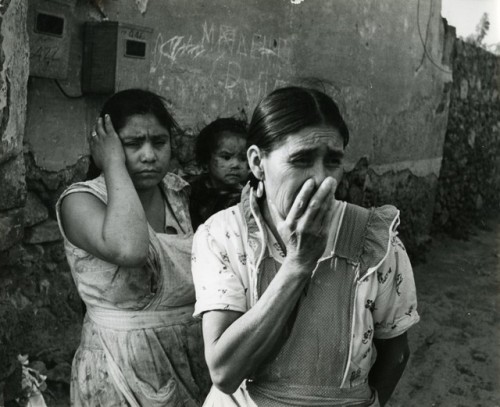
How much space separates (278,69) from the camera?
15.9 feet

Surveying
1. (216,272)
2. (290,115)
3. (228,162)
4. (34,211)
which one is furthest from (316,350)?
(34,211)

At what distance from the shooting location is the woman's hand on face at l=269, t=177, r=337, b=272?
139 centimetres

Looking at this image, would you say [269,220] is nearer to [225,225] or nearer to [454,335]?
[225,225]

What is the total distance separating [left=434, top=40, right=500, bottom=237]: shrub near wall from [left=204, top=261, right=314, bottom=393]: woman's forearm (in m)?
7.12

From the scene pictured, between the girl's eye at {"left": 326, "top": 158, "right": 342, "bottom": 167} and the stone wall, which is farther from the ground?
the girl's eye at {"left": 326, "top": 158, "right": 342, "bottom": 167}

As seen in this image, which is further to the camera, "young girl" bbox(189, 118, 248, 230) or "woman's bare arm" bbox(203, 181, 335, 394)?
"young girl" bbox(189, 118, 248, 230)

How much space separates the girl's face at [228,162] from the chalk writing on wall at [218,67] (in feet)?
3.38

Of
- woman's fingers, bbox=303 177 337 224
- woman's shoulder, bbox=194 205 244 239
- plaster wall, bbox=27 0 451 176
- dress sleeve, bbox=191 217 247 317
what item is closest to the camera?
woman's fingers, bbox=303 177 337 224

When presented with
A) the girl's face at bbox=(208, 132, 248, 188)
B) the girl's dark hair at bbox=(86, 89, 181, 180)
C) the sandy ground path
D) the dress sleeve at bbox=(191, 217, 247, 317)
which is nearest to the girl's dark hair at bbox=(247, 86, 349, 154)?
the dress sleeve at bbox=(191, 217, 247, 317)

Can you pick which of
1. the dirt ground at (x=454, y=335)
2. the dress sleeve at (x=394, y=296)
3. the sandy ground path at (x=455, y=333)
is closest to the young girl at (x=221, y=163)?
the dress sleeve at (x=394, y=296)

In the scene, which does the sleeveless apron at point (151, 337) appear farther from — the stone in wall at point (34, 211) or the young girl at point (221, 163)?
the stone in wall at point (34, 211)

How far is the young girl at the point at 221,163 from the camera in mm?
2672

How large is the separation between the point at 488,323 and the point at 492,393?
133 cm

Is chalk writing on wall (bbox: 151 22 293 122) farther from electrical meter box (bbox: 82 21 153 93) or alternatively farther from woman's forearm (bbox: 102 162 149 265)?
woman's forearm (bbox: 102 162 149 265)
